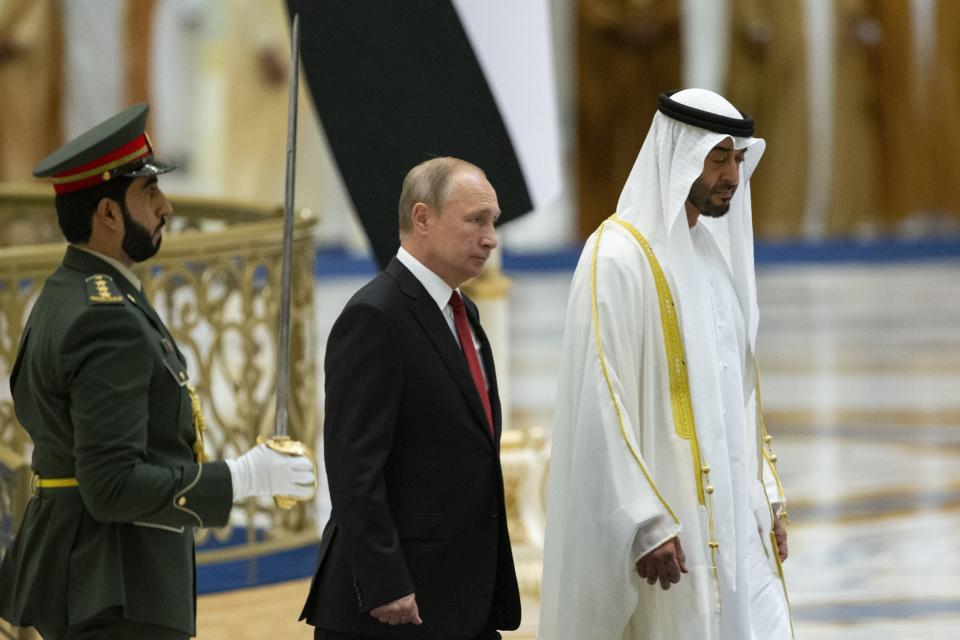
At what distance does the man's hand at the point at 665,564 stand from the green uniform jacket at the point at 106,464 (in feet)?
2.64

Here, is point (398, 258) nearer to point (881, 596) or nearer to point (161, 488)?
point (161, 488)

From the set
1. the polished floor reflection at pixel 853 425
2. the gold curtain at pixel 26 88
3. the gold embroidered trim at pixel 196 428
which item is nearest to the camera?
the gold embroidered trim at pixel 196 428

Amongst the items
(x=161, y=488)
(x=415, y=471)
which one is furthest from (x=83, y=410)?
(x=415, y=471)

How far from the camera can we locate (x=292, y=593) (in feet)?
17.3

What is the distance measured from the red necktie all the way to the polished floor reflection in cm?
204

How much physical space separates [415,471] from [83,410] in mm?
576

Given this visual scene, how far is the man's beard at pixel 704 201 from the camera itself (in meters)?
3.27

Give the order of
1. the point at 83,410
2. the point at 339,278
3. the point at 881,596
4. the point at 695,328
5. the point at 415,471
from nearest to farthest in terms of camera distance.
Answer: the point at 83,410
the point at 415,471
the point at 695,328
the point at 881,596
the point at 339,278

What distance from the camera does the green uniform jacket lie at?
2.54m

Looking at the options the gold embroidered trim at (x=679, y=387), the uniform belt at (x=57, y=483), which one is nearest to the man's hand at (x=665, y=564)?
the gold embroidered trim at (x=679, y=387)

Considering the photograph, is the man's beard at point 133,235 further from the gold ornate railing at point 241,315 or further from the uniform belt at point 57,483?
the gold ornate railing at point 241,315

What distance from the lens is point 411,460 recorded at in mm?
2803

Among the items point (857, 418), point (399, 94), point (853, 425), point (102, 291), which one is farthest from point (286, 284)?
point (857, 418)

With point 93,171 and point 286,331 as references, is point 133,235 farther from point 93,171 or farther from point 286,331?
point 286,331
